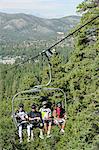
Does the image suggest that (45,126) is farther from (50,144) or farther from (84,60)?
(50,144)

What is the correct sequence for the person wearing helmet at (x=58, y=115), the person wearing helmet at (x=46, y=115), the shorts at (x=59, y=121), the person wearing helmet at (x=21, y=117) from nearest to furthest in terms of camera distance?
the person wearing helmet at (x=46, y=115), the person wearing helmet at (x=21, y=117), the person wearing helmet at (x=58, y=115), the shorts at (x=59, y=121)

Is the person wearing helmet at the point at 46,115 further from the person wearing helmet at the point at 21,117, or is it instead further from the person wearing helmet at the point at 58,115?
the person wearing helmet at the point at 21,117

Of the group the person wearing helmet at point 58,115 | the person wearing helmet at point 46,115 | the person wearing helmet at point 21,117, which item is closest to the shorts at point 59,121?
the person wearing helmet at point 58,115

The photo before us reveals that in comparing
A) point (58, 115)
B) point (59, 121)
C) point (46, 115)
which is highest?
point (46, 115)

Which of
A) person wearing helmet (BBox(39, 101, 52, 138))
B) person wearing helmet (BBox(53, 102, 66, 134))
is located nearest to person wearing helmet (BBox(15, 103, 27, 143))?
person wearing helmet (BBox(39, 101, 52, 138))

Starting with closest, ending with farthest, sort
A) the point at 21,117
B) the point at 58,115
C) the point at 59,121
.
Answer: the point at 21,117
the point at 58,115
the point at 59,121

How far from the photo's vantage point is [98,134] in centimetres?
1680

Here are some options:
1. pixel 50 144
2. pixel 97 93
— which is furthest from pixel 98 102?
pixel 50 144

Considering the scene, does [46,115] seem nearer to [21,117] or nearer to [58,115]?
[58,115]

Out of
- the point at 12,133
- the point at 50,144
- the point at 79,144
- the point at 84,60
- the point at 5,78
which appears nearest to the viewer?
the point at 84,60

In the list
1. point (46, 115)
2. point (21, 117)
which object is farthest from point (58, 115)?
point (21, 117)

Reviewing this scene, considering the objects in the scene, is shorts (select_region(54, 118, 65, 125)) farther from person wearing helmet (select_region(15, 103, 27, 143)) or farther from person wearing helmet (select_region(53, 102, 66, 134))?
person wearing helmet (select_region(15, 103, 27, 143))

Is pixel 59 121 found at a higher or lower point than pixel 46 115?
lower

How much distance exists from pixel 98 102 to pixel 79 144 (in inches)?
125
